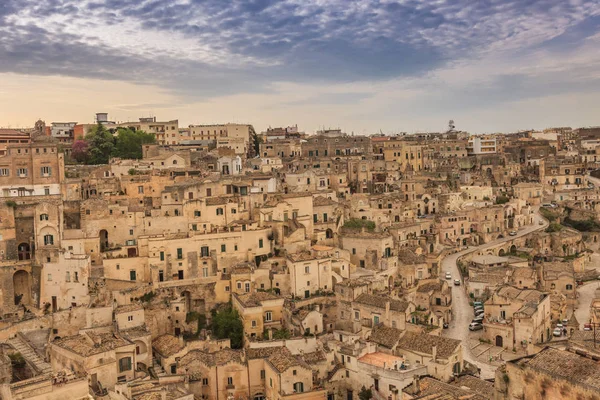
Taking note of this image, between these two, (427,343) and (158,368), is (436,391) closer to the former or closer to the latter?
(427,343)

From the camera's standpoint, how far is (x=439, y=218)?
4188cm

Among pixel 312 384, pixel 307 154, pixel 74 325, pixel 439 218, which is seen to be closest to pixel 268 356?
pixel 312 384

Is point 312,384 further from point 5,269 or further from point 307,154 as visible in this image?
point 307,154

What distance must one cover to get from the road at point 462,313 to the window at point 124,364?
43.1 ft

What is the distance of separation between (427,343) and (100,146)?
2969 centimetres

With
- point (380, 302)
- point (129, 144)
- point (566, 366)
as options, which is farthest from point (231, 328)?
point (129, 144)

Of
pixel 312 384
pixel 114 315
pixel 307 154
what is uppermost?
pixel 307 154

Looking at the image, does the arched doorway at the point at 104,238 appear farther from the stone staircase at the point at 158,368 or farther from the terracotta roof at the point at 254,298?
the stone staircase at the point at 158,368

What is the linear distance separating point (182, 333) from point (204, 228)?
593cm

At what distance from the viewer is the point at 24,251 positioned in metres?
30.5

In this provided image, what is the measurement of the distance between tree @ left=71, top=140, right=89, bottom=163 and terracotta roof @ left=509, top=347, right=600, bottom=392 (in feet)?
124

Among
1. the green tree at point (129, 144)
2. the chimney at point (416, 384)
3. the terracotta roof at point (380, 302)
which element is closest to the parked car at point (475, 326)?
the terracotta roof at point (380, 302)

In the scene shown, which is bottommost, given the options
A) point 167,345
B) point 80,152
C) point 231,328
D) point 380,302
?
point 167,345

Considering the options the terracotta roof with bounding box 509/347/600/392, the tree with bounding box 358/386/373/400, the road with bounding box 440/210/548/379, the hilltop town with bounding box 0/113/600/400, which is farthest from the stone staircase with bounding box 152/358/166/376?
the terracotta roof with bounding box 509/347/600/392
